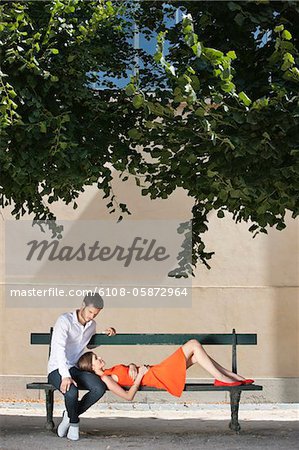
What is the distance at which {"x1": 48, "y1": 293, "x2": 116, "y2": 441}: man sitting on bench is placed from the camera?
8016 millimetres

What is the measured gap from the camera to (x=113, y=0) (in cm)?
875

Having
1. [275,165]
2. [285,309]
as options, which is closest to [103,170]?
[275,165]

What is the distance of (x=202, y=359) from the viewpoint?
8.41 metres

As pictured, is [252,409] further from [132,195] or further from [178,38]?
[178,38]

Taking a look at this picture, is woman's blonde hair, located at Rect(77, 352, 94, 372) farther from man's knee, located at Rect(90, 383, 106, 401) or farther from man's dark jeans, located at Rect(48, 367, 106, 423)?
man's knee, located at Rect(90, 383, 106, 401)

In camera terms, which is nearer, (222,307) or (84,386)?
(84,386)

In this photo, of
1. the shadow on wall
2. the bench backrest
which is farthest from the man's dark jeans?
the shadow on wall

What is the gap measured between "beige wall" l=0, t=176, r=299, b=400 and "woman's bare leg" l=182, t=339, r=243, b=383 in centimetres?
437

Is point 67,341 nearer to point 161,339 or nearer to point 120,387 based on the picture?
point 120,387

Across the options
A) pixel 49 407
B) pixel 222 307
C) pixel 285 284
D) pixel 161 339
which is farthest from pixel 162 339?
pixel 285 284

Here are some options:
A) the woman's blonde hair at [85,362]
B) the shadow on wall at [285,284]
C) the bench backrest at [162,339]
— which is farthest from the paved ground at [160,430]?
the shadow on wall at [285,284]

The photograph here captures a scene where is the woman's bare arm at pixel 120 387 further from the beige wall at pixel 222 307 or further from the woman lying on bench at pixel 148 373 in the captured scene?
the beige wall at pixel 222 307

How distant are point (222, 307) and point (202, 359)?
4628mm

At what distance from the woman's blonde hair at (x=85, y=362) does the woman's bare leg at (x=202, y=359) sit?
89cm
